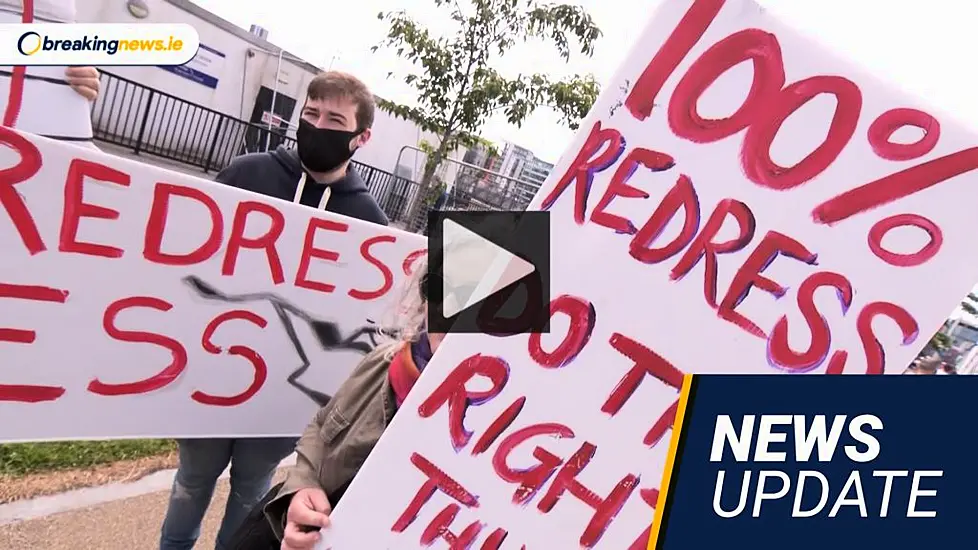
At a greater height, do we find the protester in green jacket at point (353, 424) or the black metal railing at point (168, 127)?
the protester in green jacket at point (353, 424)

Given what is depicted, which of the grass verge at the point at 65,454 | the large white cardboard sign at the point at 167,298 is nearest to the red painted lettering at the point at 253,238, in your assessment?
the large white cardboard sign at the point at 167,298

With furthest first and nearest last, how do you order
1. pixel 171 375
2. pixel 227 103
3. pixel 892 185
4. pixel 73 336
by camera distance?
1. pixel 227 103
2. pixel 171 375
3. pixel 73 336
4. pixel 892 185

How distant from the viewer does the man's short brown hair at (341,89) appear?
1.73 metres

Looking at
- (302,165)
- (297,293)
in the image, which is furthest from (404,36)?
(297,293)

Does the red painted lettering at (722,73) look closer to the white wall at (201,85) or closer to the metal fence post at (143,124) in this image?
the white wall at (201,85)

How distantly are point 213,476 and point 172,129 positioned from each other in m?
10.7

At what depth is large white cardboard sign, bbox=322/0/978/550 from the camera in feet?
2.94

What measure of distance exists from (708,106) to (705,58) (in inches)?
2.9

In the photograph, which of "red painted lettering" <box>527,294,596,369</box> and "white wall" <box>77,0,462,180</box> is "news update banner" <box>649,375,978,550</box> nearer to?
"red painted lettering" <box>527,294,596,369</box>

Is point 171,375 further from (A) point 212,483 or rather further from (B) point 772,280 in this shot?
(B) point 772,280

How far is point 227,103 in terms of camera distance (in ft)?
41.8

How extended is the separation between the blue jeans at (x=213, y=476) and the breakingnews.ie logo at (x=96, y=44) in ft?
3.39

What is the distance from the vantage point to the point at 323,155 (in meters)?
1.72

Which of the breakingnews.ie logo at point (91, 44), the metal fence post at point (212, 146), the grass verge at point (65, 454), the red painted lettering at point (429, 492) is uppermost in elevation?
the breakingnews.ie logo at point (91, 44)
